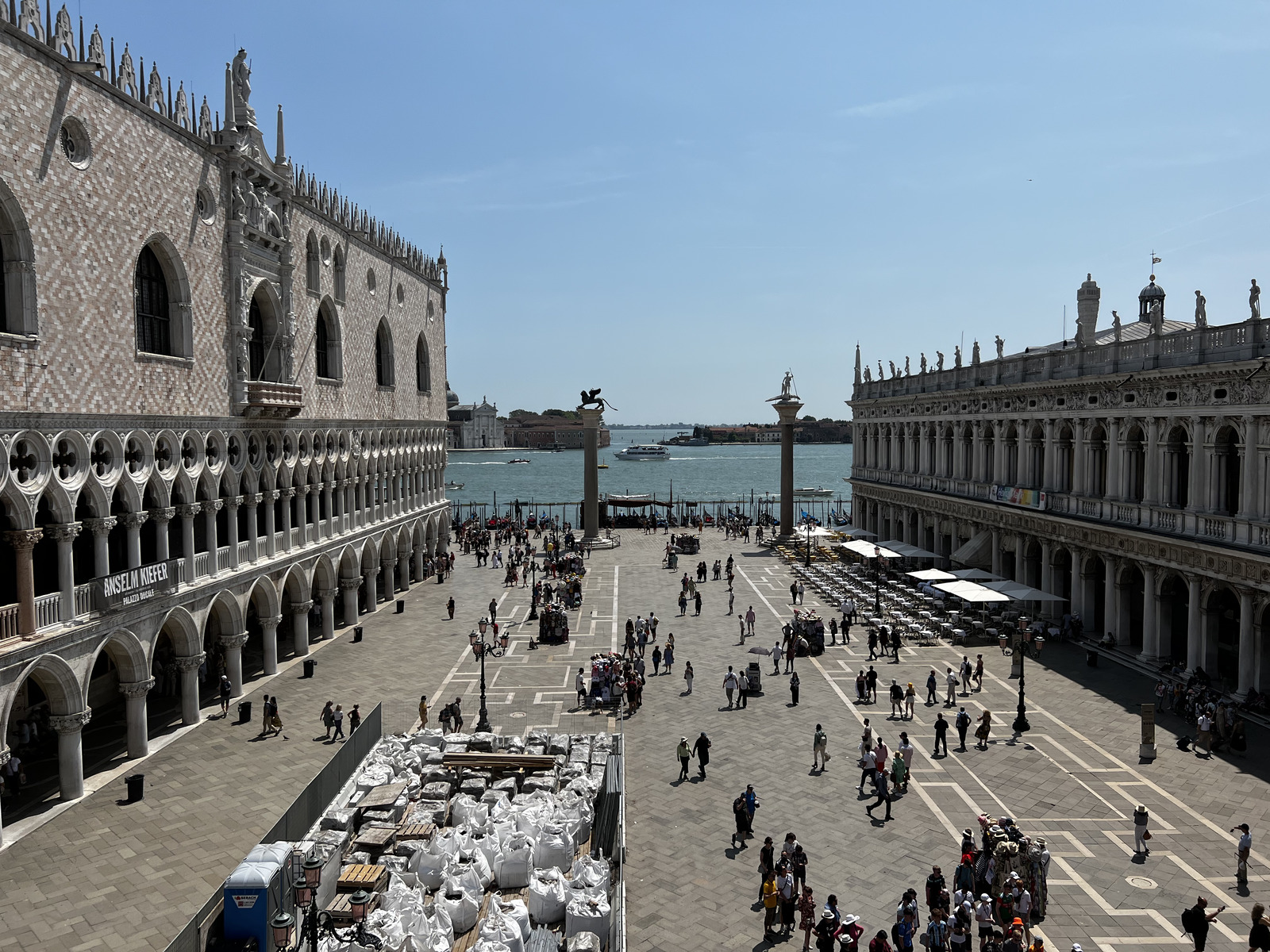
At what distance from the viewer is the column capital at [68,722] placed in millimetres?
19594

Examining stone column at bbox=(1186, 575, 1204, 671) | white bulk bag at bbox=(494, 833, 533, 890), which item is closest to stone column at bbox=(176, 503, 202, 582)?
white bulk bag at bbox=(494, 833, 533, 890)

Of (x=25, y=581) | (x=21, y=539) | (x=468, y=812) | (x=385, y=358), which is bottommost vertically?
(x=468, y=812)

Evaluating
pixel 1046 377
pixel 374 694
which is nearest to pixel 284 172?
pixel 374 694

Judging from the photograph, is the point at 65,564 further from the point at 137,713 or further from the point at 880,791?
the point at 880,791

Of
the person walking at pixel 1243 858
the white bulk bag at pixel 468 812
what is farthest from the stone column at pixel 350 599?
the person walking at pixel 1243 858

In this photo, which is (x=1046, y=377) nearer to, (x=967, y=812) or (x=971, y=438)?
(x=971, y=438)

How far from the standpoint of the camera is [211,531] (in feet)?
86.8

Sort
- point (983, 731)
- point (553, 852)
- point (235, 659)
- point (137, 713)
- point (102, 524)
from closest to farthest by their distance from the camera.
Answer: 1. point (553, 852)
2. point (102, 524)
3. point (137, 713)
4. point (983, 731)
5. point (235, 659)

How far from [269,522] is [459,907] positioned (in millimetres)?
19420

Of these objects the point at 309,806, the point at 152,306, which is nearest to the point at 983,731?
the point at 309,806

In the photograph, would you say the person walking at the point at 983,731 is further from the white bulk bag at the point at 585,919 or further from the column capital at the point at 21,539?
the column capital at the point at 21,539

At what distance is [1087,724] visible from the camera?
2398 cm

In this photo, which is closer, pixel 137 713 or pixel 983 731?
pixel 137 713

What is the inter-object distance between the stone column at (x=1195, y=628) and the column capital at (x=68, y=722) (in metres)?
30.1
